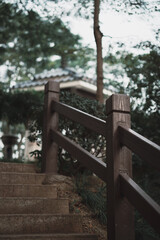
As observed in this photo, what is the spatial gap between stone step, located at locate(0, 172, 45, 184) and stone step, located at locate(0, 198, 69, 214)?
2.00ft

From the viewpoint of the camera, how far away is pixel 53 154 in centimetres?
412

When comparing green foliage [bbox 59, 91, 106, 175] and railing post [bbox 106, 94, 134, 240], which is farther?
green foliage [bbox 59, 91, 106, 175]

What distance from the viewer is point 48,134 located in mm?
4160

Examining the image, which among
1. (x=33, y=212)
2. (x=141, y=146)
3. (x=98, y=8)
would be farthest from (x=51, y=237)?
(x=98, y=8)

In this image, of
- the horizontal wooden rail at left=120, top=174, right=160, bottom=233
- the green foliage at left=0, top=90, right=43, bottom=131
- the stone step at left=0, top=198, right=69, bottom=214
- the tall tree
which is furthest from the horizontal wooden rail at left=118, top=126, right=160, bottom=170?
the green foliage at left=0, top=90, right=43, bottom=131

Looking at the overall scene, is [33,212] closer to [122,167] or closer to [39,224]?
[39,224]

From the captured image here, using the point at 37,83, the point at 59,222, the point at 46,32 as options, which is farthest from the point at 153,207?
the point at 37,83

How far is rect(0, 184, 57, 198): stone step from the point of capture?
3.35 meters

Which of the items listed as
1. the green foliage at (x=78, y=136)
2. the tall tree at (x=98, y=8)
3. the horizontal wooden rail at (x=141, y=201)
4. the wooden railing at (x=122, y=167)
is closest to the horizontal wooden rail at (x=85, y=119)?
the wooden railing at (x=122, y=167)

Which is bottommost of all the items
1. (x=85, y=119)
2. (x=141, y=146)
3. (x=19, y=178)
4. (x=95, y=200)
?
(x=95, y=200)

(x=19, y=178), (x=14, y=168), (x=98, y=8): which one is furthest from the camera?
(x=98, y=8)

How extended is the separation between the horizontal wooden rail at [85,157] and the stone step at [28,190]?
0.58m

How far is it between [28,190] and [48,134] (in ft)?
3.24

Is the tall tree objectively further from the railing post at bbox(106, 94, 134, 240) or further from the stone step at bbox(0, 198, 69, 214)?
the railing post at bbox(106, 94, 134, 240)
